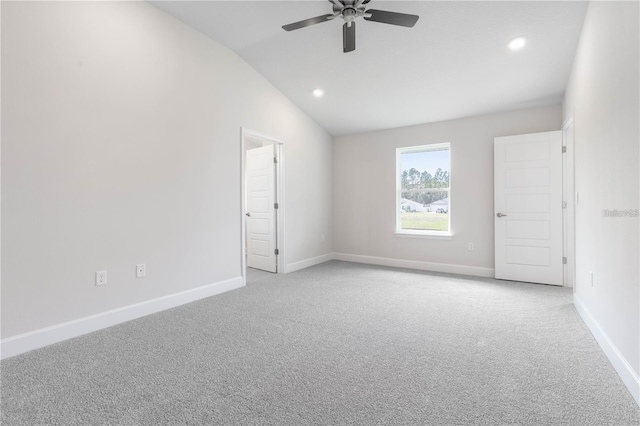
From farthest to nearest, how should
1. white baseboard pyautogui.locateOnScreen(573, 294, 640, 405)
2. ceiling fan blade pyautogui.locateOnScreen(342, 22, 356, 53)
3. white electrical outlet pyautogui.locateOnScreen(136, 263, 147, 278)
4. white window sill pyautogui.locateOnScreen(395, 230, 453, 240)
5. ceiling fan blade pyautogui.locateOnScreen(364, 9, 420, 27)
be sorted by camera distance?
Result: 1. white window sill pyautogui.locateOnScreen(395, 230, 453, 240)
2. white electrical outlet pyautogui.locateOnScreen(136, 263, 147, 278)
3. ceiling fan blade pyautogui.locateOnScreen(342, 22, 356, 53)
4. ceiling fan blade pyautogui.locateOnScreen(364, 9, 420, 27)
5. white baseboard pyautogui.locateOnScreen(573, 294, 640, 405)

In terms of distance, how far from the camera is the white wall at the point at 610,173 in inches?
70.7

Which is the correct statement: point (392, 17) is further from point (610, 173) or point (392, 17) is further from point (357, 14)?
point (610, 173)

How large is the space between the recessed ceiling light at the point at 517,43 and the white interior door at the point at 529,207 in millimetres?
1364

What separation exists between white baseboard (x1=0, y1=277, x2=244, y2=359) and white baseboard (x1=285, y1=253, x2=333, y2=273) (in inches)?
56.1

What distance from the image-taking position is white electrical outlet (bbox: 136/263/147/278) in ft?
10.1

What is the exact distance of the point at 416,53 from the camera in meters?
3.53

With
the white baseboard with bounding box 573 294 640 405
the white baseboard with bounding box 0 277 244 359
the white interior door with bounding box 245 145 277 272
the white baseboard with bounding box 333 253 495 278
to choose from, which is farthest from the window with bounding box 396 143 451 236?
the white baseboard with bounding box 0 277 244 359

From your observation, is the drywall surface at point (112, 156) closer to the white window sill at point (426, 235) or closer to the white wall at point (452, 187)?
the white wall at point (452, 187)

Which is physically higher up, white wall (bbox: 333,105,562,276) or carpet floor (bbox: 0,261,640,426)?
white wall (bbox: 333,105,562,276)

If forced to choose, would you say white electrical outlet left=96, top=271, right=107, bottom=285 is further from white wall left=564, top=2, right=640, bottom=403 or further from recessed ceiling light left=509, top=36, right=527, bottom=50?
recessed ceiling light left=509, top=36, right=527, bottom=50

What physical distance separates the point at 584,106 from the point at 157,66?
4126 mm

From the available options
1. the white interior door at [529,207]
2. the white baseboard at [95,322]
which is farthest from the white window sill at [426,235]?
the white baseboard at [95,322]

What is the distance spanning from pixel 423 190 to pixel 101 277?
14.7 ft

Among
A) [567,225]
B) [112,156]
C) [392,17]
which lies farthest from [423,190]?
[112,156]
